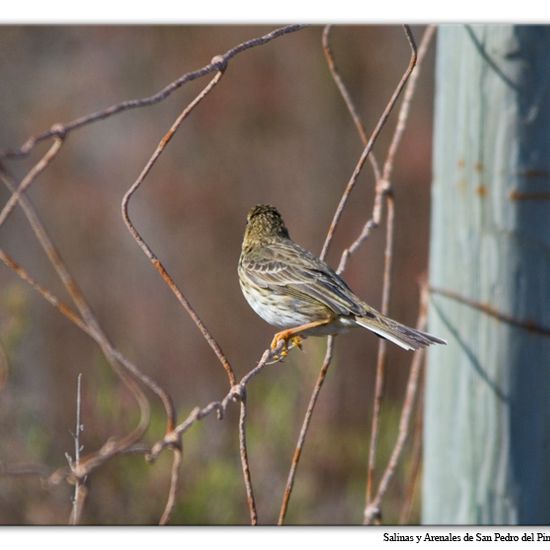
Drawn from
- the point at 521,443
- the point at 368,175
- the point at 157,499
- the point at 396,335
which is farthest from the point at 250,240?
the point at 368,175

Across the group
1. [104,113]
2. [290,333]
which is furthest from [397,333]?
[104,113]

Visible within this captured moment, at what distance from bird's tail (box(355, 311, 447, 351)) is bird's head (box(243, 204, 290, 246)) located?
0.86 feet

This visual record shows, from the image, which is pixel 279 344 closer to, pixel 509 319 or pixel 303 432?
pixel 303 432

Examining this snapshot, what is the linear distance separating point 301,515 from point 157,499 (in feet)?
2.09

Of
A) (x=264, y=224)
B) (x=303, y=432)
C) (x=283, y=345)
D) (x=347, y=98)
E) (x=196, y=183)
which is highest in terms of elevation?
(x=196, y=183)

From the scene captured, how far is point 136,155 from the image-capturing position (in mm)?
6543

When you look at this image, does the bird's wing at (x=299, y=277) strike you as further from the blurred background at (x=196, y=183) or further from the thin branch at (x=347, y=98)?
the blurred background at (x=196, y=183)

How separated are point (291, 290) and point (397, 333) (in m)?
0.35

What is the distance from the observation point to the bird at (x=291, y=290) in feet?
6.45

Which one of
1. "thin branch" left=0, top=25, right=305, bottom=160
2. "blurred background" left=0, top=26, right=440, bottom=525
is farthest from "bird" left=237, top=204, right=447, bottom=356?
"blurred background" left=0, top=26, right=440, bottom=525

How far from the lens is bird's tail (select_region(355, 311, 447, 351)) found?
5.68 feet

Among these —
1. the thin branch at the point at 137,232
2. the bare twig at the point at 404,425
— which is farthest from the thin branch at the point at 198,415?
the bare twig at the point at 404,425

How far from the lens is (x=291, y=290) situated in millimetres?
2096

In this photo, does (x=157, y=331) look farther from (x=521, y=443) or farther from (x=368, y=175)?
(x=521, y=443)
